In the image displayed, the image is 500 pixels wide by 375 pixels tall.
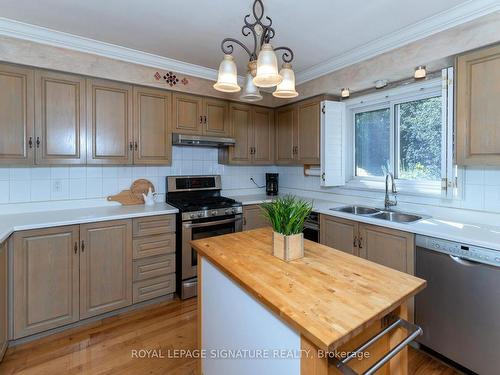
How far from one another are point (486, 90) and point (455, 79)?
Result: 23cm

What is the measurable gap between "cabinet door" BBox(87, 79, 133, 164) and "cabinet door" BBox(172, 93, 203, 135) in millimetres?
459

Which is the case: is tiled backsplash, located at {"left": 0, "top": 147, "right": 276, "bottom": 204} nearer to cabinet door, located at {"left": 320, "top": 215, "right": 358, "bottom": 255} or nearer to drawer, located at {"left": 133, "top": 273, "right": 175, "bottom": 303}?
drawer, located at {"left": 133, "top": 273, "right": 175, "bottom": 303}

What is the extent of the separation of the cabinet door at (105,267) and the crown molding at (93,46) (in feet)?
Answer: 4.97

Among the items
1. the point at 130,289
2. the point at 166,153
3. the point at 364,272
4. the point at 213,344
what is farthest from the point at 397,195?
the point at 130,289

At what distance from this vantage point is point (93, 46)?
7.70 feet

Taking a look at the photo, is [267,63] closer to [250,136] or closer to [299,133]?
[299,133]

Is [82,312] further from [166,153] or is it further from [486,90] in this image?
[486,90]

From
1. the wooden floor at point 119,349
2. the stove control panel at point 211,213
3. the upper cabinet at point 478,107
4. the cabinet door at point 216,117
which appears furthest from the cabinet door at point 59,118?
the upper cabinet at point 478,107

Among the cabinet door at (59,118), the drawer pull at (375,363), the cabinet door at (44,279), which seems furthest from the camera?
the cabinet door at (59,118)

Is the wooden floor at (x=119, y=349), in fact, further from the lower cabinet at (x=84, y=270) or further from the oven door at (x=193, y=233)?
the oven door at (x=193, y=233)

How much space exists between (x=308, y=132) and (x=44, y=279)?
112 inches

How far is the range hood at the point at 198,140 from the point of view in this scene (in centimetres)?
288

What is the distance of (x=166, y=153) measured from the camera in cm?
287

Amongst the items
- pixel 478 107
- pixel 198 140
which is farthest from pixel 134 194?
pixel 478 107
